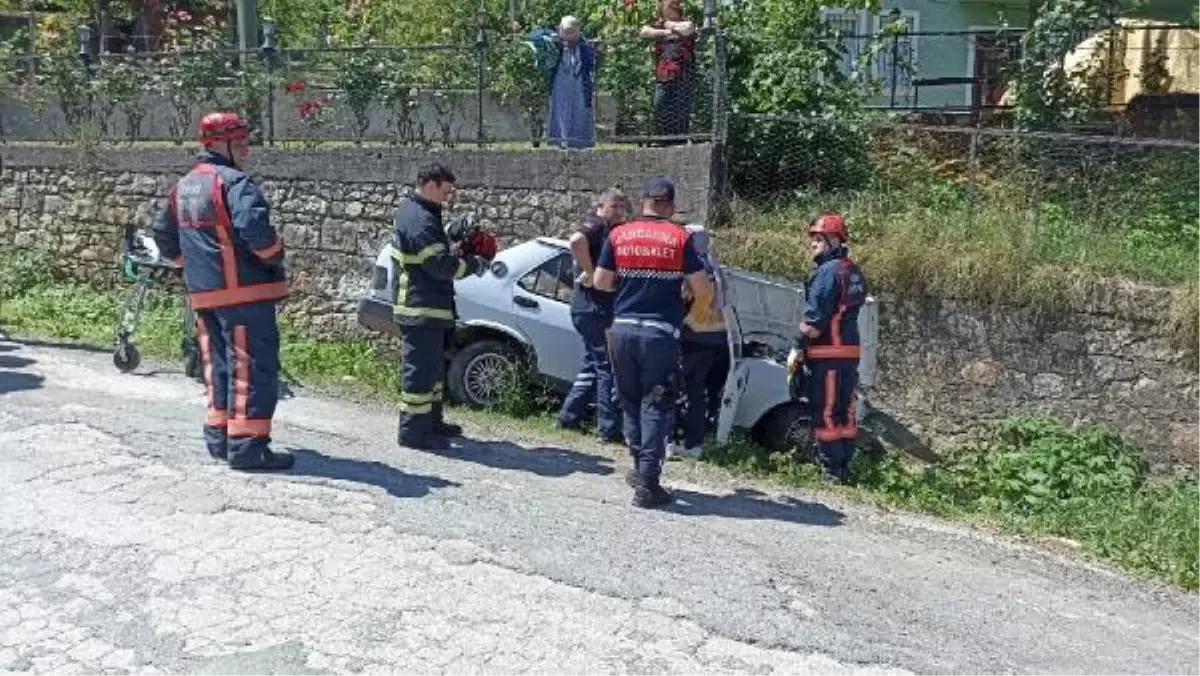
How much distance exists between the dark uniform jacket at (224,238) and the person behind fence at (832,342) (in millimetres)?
3480

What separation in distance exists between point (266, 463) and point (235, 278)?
3.31 feet

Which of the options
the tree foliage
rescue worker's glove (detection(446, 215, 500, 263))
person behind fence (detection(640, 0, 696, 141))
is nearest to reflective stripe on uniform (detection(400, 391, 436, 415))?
rescue worker's glove (detection(446, 215, 500, 263))

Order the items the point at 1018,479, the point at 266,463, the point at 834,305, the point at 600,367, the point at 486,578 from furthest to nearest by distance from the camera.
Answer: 1. the point at 1018,479
2. the point at 600,367
3. the point at 834,305
4. the point at 266,463
5. the point at 486,578

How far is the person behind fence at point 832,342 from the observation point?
7.94 metres

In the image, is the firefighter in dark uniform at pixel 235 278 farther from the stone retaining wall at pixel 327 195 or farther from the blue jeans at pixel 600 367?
the stone retaining wall at pixel 327 195

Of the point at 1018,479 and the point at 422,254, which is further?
the point at 1018,479

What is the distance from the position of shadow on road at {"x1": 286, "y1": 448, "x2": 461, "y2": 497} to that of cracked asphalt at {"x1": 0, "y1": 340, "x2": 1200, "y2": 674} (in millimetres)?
22

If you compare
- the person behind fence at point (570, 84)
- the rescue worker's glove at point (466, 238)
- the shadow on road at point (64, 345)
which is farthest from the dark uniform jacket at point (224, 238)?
the person behind fence at point (570, 84)

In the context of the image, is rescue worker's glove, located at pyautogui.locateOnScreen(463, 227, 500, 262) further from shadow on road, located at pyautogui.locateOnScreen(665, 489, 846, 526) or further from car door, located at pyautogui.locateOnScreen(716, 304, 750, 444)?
shadow on road, located at pyautogui.locateOnScreen(665, 489, 846, 526)

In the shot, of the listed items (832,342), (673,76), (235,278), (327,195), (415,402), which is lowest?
(415,402)

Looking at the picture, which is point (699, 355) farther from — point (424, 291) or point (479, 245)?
point (424, 291)

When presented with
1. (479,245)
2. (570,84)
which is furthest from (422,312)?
(570,84)

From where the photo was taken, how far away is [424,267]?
7.18 metres

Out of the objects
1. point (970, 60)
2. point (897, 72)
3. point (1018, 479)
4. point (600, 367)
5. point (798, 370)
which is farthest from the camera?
point (970, 60)
